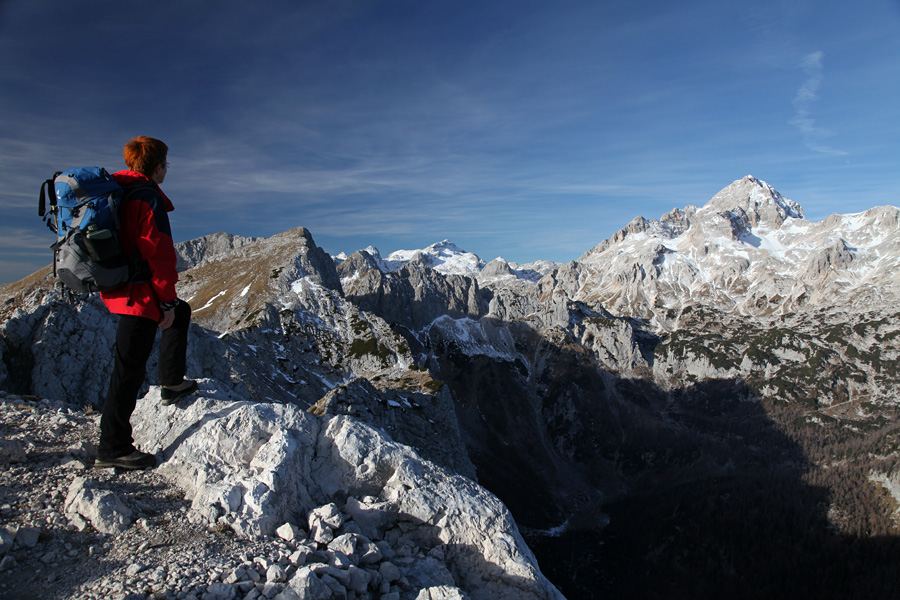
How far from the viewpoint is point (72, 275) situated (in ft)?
26.1

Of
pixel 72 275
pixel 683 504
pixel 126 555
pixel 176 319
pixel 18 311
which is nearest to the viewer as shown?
pixel 126 555

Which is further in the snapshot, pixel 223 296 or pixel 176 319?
pixel 223 296

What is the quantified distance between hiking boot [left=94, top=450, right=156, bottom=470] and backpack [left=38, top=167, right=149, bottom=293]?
3.74m

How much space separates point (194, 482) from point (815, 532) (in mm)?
180716

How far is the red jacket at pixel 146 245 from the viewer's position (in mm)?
8312

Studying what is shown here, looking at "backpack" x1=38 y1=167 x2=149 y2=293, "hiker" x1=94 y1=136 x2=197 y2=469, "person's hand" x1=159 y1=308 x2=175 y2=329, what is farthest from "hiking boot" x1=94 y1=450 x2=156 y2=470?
"backpack" x1=38 y1=167 x2=149 y2=293

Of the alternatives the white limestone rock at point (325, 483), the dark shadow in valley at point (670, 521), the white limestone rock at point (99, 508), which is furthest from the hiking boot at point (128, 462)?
the dark shadow in valley at point (670, 521)

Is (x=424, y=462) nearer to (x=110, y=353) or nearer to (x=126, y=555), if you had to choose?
(x=126, y=555)

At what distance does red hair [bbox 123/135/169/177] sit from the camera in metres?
9.15

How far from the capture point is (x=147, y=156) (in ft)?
30.3

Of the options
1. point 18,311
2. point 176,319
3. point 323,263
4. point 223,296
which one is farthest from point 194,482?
point 323,263

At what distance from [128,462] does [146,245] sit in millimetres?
4712

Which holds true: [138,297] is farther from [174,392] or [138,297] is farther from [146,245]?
[174,392]

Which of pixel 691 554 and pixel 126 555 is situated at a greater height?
pixel 126 555
